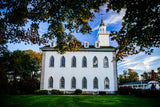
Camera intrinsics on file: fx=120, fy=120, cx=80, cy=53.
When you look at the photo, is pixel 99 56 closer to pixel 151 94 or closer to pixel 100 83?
pixel 100 83

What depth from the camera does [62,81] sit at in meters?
25.2

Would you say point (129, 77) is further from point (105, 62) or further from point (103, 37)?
point (105, 62)

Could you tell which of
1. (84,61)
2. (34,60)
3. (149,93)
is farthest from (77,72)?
(34,60)

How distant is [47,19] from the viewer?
805 centimetres

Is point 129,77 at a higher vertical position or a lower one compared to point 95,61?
lower

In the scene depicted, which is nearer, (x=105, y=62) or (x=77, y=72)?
(x=77, y=72)

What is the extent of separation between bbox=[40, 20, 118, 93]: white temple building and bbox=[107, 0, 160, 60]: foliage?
17372mm

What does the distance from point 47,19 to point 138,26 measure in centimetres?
572

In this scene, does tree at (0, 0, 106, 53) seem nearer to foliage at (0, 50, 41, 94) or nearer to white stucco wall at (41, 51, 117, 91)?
foliage at (0, 50, 41, 94)

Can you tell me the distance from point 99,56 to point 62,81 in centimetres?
961

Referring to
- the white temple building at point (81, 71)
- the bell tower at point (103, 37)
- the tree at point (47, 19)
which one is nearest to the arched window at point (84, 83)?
the white temple building at point (81, 71)

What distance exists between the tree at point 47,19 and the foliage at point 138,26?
1.51m

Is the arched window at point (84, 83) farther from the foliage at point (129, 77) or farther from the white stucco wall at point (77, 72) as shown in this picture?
the foliage at point (129, 77)

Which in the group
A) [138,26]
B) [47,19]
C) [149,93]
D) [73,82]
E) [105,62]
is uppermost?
[47,19]
